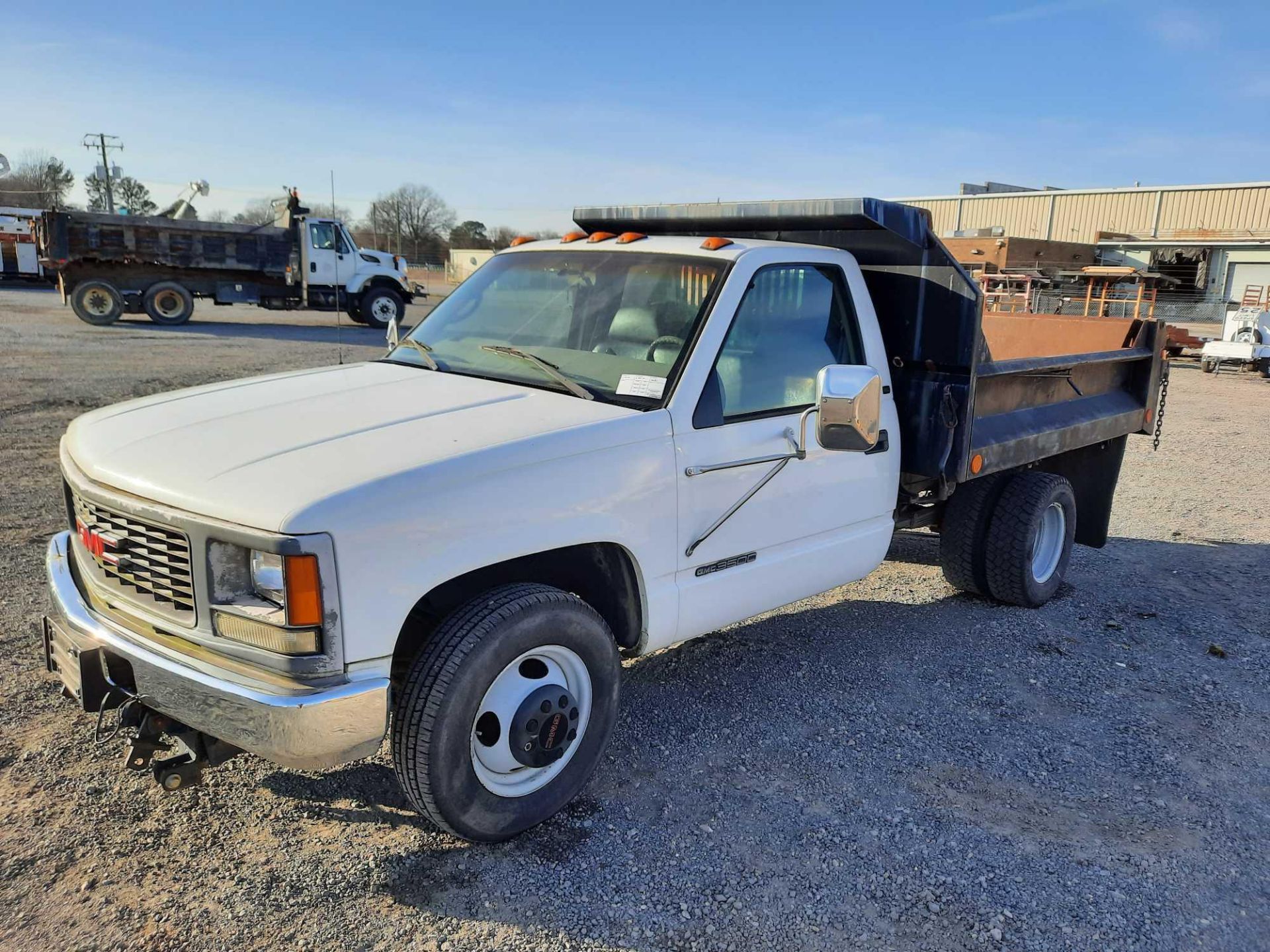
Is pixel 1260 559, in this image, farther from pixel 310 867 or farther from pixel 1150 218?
pixel 1150 218

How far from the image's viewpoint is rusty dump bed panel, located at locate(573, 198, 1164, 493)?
442cm

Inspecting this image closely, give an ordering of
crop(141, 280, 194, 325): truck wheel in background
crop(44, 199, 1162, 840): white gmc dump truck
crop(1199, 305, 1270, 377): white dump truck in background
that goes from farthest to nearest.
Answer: crop(141, 280, 194, 325): truck wheel in background < crop(1199, 305, 1270, 377): white dump truck in background < crop(44, 199, 1162, 840): white gmc dump truck

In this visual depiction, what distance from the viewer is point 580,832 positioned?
10.9 feet

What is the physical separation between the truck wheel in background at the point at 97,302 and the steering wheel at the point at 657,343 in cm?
2192

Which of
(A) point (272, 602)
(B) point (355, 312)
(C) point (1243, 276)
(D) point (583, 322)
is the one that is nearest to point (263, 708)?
(A) point (272, 602)

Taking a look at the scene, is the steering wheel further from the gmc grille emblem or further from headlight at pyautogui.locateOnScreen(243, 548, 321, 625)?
the gmc grille emblem

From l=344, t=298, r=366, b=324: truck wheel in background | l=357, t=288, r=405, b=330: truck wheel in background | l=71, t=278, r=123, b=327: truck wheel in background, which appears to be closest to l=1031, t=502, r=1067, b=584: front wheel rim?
l=357, t=288, r=405, b=330: truck wheel in background

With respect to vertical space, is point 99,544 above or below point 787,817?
above

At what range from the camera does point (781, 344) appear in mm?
4008

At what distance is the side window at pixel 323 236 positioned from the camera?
22797 millimetres

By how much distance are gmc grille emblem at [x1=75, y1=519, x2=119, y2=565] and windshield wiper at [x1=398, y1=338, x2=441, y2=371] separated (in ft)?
4.90

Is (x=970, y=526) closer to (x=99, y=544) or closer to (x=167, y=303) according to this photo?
(x=99, y=544)

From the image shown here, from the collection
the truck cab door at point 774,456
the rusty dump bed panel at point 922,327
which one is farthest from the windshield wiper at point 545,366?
the rusty dump bed panel at point 922,327

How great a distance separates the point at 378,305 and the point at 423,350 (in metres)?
21.4
